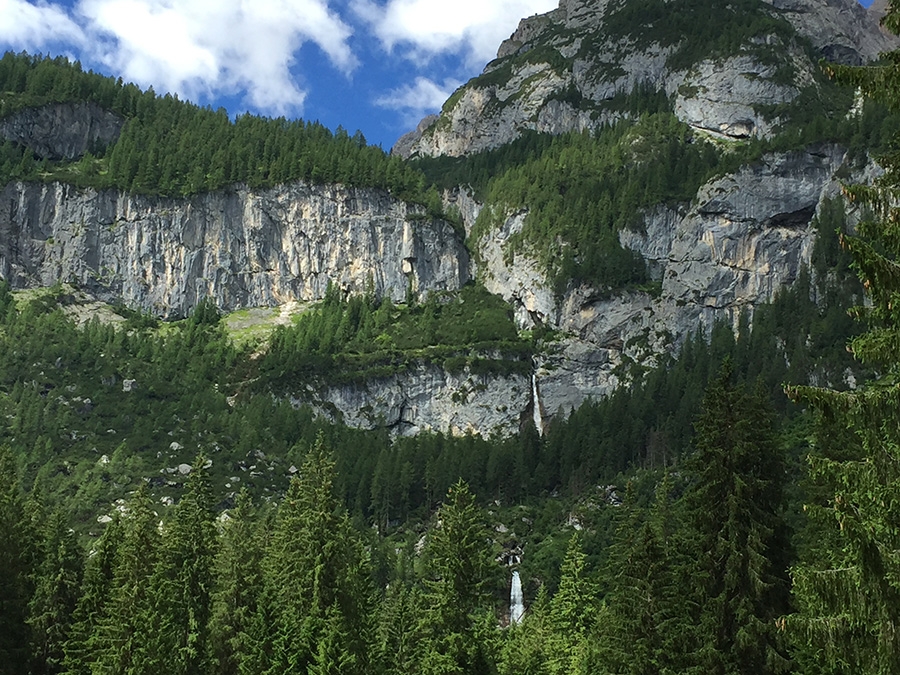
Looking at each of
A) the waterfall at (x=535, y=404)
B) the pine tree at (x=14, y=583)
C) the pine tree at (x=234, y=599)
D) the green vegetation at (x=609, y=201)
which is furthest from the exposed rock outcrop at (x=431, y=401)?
the pine tree at (x=234, y=599)

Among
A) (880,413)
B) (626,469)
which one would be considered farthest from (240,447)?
(880,413)

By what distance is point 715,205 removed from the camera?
173625 mm

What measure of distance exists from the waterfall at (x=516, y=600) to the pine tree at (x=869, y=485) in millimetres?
84693

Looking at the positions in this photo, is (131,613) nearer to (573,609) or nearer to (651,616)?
(573,609)

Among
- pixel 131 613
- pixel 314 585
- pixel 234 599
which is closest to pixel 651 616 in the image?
pixel 314 585

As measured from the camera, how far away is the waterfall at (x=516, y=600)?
100 meters

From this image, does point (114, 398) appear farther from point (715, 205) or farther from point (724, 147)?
point (724, 147)

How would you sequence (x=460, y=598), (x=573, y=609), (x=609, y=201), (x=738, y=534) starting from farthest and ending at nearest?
1. (x=609, y=201)
2. (x=573, y=609)
3. (x=460, y=598)
4. (x=738, y=534)

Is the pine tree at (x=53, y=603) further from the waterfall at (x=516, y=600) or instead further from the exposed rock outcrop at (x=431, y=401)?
the exposed rock outcrop at (x=431, y=401)

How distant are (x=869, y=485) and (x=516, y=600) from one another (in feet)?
292

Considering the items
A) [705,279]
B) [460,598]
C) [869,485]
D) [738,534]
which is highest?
[705,279]

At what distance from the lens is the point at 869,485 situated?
1698 centimetres

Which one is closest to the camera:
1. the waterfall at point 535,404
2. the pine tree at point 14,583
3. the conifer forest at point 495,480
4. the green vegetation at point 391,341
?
the conifer forest at point 495,480

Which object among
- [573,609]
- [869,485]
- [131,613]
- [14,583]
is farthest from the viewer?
[573,609]
